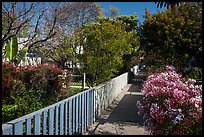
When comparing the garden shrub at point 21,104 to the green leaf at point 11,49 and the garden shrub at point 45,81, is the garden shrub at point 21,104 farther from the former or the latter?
the green leaf at point 11,49

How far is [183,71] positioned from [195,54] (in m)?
1.17

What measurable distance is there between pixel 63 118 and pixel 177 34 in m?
8.22

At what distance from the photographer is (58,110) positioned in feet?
12.6

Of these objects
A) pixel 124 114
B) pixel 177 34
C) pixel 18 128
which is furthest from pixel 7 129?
pixel 177 34

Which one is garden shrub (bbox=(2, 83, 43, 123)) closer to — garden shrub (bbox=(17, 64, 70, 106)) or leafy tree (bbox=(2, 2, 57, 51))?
garden shrub (bbox=(17, 64, 70, 106))

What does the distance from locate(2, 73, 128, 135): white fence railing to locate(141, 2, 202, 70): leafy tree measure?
18.6 feet

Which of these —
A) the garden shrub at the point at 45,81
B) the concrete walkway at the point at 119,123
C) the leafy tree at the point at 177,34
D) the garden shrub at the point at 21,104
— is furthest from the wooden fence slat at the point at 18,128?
the leafy tree at the point at 177,34

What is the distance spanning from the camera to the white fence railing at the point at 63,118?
2850 millimetres

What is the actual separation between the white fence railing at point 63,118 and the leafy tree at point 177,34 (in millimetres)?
5657

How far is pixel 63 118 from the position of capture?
4.06 meters

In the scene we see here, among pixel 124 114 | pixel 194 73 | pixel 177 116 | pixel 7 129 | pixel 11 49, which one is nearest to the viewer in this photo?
pixel 7 129

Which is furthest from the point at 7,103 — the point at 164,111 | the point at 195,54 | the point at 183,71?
the point at 195,54

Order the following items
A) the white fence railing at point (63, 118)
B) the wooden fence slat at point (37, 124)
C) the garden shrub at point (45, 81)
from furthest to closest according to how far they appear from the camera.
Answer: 1. the garden shrub at point (45, 81)
2. the wooden fence slat at point (37, 124)
3. the white fence railing at point (63, 118)

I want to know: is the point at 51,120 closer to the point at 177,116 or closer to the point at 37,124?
the point at 37,124
